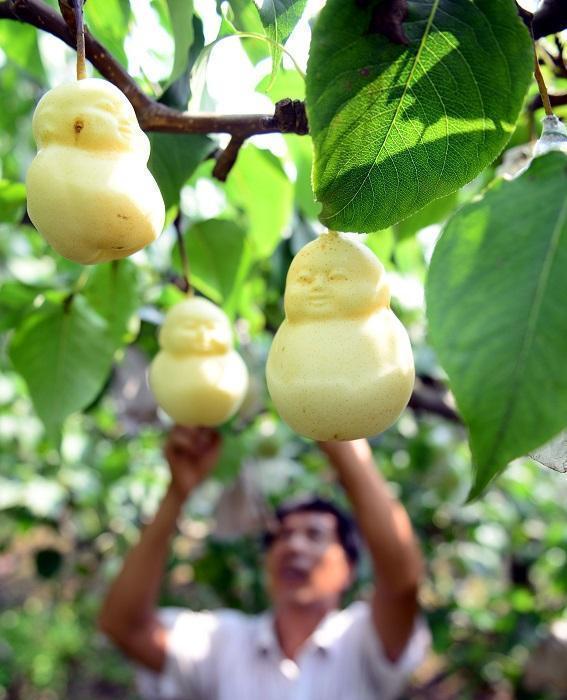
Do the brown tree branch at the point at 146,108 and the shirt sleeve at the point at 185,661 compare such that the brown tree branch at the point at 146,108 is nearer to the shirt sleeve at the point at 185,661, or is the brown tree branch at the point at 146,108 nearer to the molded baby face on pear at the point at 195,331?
the molded baby face on pear at the point at 195,331

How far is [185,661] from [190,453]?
2.17 feet

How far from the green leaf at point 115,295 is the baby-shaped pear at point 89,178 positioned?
391mm

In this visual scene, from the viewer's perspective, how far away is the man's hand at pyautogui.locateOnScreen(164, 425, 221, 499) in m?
1.31

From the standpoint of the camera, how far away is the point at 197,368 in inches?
26.0

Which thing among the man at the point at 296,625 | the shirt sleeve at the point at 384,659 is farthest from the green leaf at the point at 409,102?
the shirt sleeve at the point at 384,659

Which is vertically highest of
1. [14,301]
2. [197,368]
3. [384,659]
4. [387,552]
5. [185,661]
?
[197,368]

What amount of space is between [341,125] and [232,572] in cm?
233

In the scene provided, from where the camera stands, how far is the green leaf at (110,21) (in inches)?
25.2

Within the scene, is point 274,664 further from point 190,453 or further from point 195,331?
point 195,331

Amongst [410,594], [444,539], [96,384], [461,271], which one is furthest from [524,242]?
[444,539]

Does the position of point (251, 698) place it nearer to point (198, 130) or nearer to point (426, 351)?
point (426, 351)

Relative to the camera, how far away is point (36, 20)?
475 millimetres

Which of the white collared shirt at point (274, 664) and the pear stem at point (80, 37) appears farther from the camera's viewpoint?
the white collared shirt at point (274, 664)

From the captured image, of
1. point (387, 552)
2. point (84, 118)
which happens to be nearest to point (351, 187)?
point (84, 118)
